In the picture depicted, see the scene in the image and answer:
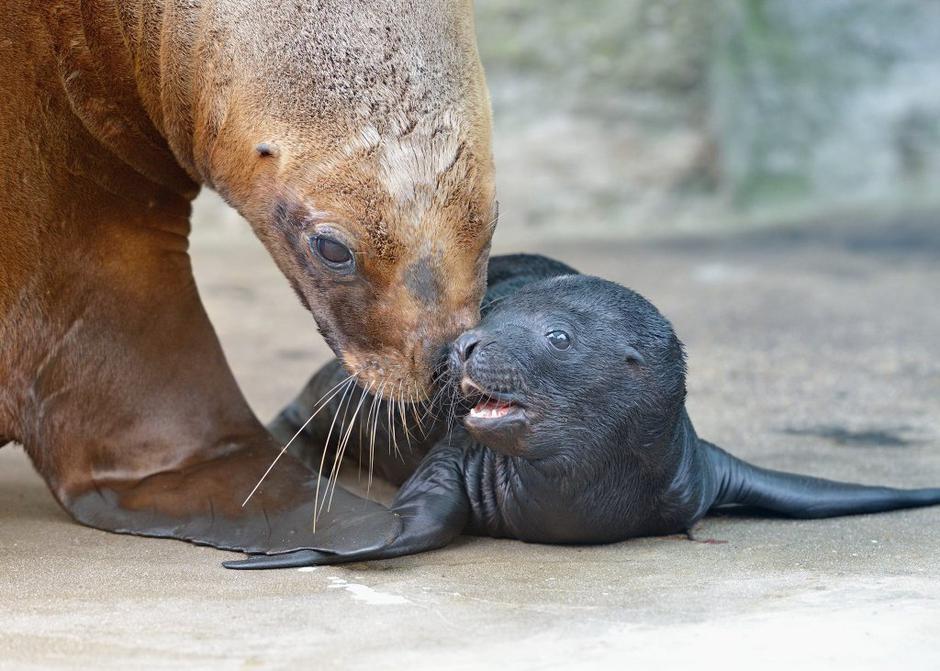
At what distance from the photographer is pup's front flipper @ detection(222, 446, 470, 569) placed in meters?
4.12

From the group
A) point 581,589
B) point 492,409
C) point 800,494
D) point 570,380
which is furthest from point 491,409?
point 800,494

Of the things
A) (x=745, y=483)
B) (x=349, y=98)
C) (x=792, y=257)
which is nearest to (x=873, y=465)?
(x=745, y=483)

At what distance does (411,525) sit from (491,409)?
402mm

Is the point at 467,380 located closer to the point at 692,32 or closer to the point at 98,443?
the point at 98,443

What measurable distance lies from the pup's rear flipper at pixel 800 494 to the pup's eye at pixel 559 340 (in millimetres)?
648

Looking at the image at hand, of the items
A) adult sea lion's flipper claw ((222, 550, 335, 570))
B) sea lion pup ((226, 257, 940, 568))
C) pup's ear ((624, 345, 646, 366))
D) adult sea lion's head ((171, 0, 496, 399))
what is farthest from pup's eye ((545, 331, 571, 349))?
adult sea lion's flipper claw ((222, 550, 335, 570))

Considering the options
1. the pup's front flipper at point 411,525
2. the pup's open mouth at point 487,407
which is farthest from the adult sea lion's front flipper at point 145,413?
the pup's open mouth at point 487,407

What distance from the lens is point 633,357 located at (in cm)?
445

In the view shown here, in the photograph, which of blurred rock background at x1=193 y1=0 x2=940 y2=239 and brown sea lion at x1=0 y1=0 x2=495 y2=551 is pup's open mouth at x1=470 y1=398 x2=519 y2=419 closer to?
brown sea lion at x1=0 y1=0 x2=495 y2=551

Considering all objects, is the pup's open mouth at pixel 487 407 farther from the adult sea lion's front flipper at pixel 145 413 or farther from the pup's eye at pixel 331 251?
the pup's eye at pixel 331 251

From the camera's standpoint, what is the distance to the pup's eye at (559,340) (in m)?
4.44

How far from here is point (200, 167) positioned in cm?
427

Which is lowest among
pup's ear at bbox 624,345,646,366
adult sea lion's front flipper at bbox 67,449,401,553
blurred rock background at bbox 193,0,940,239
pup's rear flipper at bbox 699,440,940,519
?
adult sea lion's front flipper at bbox 67,449,401,553

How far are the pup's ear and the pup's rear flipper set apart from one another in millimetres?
492
